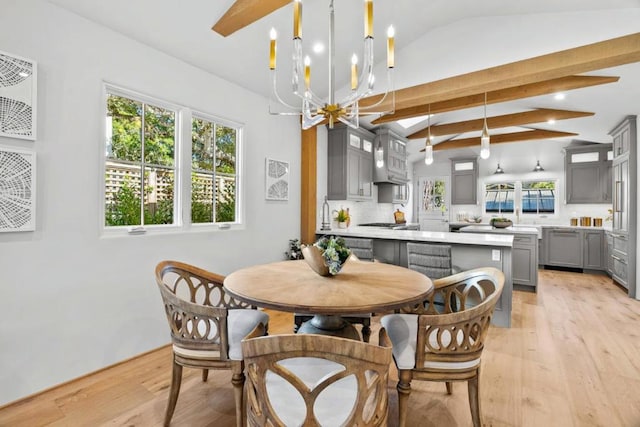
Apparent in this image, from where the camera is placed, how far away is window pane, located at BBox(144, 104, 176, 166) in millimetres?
2730

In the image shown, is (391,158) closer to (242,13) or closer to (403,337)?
(242,13)

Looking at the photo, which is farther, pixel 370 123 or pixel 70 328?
pixel 370 123

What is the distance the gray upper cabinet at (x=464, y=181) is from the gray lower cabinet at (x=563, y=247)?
1.80 meters

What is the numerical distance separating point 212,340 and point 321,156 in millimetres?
3726

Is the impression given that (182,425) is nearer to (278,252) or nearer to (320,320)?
(320,320)

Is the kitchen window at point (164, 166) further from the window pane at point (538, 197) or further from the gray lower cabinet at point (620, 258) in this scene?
the window pane at point (538, 197)

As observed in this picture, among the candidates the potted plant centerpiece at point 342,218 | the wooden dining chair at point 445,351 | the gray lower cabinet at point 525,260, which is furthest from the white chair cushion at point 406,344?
the gray lower cabinet at point 525,260

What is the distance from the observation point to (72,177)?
7.20ft

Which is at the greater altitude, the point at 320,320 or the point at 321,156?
the point at 321,156

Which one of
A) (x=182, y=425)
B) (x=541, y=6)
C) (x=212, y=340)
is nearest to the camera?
(x=212, y=340)

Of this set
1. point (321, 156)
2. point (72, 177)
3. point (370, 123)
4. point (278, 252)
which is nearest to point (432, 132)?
point (370, 123)

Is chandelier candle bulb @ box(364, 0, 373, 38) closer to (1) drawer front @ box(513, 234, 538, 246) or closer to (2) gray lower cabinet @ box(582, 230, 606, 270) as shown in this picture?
(1) drawer front @ box(513, 234, 538, 246)

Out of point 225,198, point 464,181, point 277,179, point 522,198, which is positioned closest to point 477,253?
point 277,179

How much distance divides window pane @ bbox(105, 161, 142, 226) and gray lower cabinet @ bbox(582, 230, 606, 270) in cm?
735
